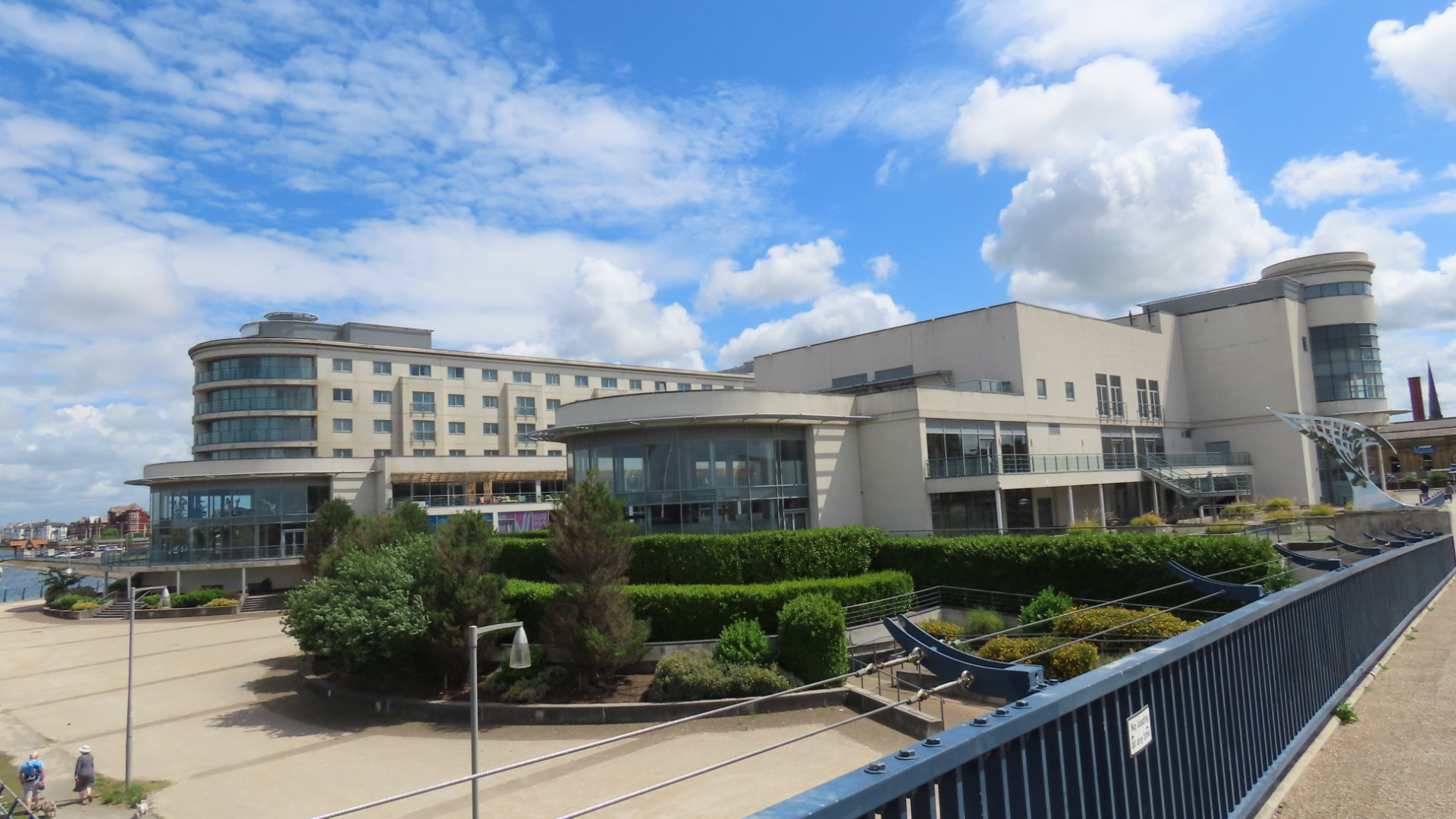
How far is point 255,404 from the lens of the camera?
189ft

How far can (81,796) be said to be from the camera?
17.5 metres

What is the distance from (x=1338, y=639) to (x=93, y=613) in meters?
58.1

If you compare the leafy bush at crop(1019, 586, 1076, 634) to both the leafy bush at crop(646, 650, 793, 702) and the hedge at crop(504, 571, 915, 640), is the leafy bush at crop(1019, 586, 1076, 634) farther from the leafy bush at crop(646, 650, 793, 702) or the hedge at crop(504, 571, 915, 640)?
the leafy bush at crop(646, 650, 793, 702)

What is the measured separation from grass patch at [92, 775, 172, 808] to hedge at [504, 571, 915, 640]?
32.3 feet

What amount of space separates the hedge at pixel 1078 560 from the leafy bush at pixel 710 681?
335 inches

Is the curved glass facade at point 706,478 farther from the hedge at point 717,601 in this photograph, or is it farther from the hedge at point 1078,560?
the hedge at point 717,601

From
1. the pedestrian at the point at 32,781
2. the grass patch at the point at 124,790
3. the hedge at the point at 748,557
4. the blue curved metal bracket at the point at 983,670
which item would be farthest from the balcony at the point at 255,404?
the blue curved metal bracket at the point at 983,670

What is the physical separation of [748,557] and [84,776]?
17.6 metres

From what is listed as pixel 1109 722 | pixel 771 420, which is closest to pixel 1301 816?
pixel 1109 722

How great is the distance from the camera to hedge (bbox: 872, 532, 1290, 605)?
21.8 m

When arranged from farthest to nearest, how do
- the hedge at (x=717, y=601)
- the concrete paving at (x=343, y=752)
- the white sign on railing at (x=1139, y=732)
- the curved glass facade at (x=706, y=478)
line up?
the curved glass facade at (x=706, y=478) < the hedge at (x=717, y=601) < the concrete paving at (x=343, y=752) < the white sign on railing at (x=1139, y=732)

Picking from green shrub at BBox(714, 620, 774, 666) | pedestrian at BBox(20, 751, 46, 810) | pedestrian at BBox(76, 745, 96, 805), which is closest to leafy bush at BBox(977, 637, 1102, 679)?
green shrub at BBox(714, 620, 774, 666)

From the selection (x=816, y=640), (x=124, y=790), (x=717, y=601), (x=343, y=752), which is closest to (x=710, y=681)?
(x=816, y=640)

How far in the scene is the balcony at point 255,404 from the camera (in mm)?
57562
